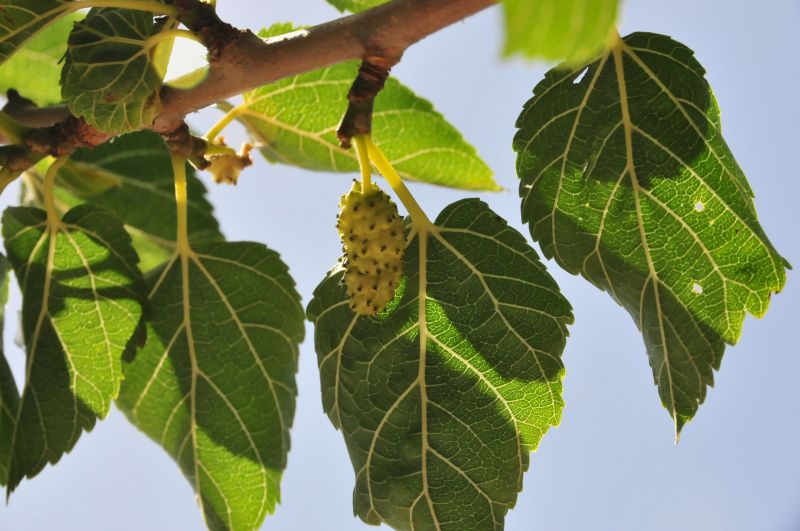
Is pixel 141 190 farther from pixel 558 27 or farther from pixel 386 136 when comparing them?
pixel 558 27

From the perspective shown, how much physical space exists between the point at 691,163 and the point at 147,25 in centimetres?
46

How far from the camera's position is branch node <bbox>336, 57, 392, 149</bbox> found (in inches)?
27.6

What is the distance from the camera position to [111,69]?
27.6 inches

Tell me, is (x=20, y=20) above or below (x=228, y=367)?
above

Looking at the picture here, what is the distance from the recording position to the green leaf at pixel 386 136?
3.45ft

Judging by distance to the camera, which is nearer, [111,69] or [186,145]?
[111,69]

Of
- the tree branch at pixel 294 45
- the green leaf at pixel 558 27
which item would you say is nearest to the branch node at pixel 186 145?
the tree branch at pixel 294 45

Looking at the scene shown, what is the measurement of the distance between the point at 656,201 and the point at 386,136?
42 cm

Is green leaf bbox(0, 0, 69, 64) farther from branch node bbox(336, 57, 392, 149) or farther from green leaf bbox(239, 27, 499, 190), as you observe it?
green leaf bbox(239, 27, 499, 190)

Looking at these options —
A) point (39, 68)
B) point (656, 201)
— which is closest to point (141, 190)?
point (39, 68)

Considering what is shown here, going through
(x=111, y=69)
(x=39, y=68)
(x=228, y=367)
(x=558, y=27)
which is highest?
(x=39, y=68)

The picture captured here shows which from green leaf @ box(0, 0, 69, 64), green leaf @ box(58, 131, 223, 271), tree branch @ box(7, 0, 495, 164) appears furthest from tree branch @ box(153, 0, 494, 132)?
green leaf @ box(58, 131, 223, 271)

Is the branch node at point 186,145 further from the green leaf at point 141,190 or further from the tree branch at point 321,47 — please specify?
the green leaf at point 141,190

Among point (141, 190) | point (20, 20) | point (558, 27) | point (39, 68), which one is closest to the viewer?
point (558, 27)
